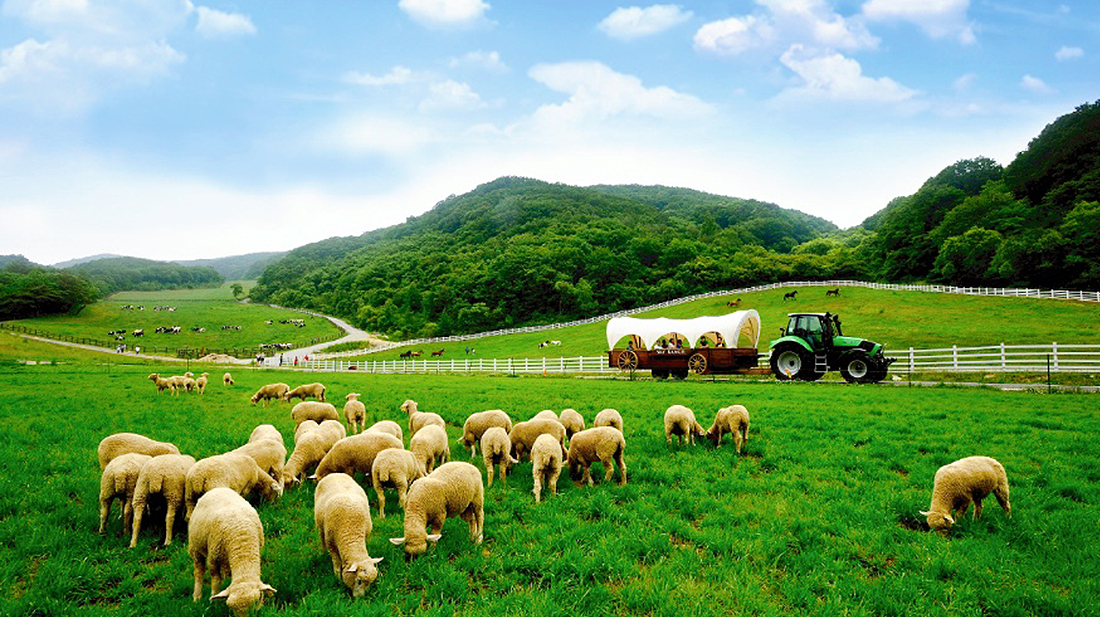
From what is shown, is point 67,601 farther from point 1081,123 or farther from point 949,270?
point 1081,123

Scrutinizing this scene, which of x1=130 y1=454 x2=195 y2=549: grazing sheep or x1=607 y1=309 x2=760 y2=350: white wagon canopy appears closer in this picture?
x1=130 y1=454 x2=195 y2=549: grazing sheep

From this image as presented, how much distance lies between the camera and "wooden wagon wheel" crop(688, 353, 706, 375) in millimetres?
24688

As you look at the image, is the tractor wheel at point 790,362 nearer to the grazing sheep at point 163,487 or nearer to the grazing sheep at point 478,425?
the grazing sheep at point 478,425

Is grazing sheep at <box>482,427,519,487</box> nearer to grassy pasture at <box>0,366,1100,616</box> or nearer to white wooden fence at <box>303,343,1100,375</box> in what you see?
grassy pasture at <box>0,366,1100,616</box>

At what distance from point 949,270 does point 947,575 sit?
84813 millimetres

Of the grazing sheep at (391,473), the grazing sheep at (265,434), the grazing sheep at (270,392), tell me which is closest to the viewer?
the grazing sheep at (391,473)

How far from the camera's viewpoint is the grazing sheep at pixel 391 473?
6.52m

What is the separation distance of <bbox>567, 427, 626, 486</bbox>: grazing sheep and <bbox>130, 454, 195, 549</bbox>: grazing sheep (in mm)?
5181

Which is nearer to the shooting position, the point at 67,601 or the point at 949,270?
the point at 67,601

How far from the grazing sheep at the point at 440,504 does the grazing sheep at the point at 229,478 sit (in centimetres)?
226

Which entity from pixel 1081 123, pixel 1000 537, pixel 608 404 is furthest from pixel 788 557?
pixel 1081 123

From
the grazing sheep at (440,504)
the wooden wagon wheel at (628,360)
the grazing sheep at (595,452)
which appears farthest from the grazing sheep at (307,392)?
the wooden wagon wheel at (628,360)

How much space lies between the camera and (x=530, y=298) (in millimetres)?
100750

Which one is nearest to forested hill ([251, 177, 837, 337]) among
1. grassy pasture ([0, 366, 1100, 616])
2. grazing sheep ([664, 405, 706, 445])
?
grazing sheep ([664, 405, 706, 445])
